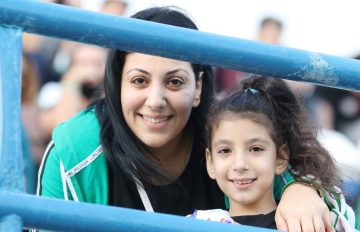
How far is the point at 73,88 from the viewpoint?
14.8ft

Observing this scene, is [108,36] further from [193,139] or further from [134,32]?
[193,139]

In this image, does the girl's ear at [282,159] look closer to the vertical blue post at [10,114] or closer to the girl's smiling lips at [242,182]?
the girl's smiling lips at [242,182]

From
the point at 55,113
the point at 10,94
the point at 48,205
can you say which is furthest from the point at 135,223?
the point at 55,113

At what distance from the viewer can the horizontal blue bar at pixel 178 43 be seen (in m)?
1.64

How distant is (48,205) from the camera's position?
156cm

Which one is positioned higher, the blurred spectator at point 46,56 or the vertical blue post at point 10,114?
the blurred spectator at point 46,56

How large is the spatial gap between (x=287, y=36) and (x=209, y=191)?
8.95 feet

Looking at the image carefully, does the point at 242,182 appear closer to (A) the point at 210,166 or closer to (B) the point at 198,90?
(A) the point at 210,166

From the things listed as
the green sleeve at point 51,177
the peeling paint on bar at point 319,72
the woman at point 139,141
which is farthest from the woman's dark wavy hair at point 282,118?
the peeling paint on bar at point 319,72

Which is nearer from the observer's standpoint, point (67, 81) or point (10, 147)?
point (10, 147)

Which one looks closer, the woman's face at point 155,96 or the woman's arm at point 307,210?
the woman's arm at point 307,210

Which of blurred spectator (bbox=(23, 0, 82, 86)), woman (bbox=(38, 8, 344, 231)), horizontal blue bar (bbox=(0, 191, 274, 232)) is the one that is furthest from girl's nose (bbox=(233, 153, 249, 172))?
blurred spectator (bbox=(23, 0, 82, 86))

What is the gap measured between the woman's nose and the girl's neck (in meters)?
0.32

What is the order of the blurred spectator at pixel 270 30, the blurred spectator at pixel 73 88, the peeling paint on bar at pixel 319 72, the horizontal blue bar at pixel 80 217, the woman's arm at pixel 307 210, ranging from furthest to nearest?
the blurred spectator at pixel 270 30
the blurred spectator at pixel 73 88
the woman's arm at pixel 307 210
the peeling paint on bar at pixel 319 72
the horizontal blue bar at pixel 80 217
